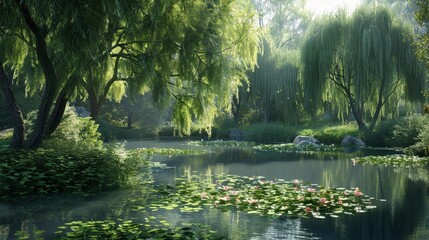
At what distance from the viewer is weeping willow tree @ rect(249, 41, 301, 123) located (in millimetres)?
34312

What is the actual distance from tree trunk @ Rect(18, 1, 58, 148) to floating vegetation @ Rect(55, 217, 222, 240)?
183 inches

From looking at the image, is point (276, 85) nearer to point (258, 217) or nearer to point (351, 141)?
point (351, 141)

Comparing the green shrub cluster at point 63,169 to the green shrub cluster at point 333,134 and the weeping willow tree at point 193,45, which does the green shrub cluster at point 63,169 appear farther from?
the green shrub cluster at point 333,134

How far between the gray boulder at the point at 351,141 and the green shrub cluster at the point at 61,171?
18.1m

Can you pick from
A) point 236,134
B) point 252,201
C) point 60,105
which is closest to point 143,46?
point 60,105

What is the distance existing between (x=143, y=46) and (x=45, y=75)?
275 centimetres

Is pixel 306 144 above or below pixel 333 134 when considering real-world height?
below

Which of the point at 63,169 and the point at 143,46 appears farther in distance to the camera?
the point at 143,46

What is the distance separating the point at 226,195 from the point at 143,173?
3.42m

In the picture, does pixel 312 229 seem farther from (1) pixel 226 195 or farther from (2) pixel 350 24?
(2) pixel 350 24

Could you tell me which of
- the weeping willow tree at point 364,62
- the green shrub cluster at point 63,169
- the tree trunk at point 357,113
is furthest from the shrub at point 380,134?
the green shrub cluster at point 63,169

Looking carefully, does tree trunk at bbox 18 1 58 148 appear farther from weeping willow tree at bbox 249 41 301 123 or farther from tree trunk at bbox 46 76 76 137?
weeping willow tree at bbox 249 41 301 123

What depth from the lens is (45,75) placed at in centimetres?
1074

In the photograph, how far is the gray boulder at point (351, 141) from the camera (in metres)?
26.5
